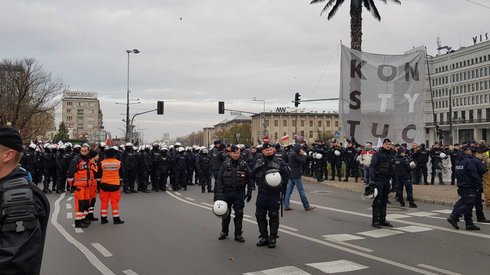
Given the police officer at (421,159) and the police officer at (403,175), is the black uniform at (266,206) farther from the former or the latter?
the police officer at (421,159)

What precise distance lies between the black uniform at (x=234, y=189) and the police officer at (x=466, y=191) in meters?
4.67

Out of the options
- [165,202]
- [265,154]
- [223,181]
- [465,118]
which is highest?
[465,118]

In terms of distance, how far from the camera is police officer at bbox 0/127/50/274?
2251 mm

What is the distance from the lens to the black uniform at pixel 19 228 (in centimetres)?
224

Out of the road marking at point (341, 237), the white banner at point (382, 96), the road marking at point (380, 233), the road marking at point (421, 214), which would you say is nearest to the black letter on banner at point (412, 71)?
the white banner at point (382, 96)

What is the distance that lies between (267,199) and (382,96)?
904 cm

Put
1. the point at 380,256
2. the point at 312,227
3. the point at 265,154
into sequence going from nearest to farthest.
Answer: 1. the point at 380,256
2. the point at 265,154
3. the point at 312,227

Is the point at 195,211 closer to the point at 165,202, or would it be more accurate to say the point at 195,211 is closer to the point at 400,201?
the point at 165,202

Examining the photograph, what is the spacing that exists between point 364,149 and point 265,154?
394 inches

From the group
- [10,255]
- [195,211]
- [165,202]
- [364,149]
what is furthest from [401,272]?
[364,149]

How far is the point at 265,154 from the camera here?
27.5 feet

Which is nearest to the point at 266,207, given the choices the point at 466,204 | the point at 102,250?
the point at 102,250

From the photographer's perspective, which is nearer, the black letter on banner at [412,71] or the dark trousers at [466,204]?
the dark trousers at [466,204]

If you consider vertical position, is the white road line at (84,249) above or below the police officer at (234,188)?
below
